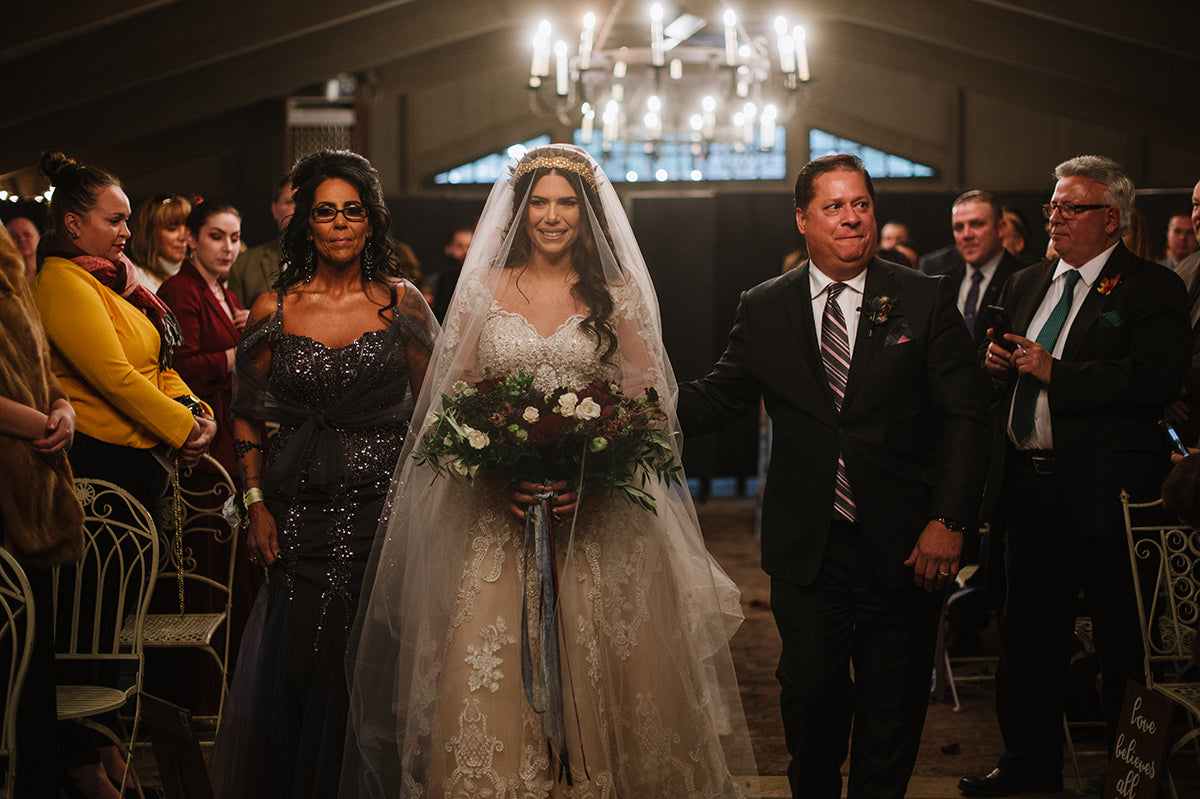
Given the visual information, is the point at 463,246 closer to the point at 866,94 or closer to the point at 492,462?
the point at 492,462

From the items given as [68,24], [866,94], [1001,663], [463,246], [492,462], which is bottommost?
[1001,663]

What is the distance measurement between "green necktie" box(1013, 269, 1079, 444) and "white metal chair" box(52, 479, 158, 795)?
2567mm

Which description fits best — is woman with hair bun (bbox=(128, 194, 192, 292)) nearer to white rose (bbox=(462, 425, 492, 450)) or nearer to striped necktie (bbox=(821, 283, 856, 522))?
white rose (bbox=(462, 425, 492, 450))

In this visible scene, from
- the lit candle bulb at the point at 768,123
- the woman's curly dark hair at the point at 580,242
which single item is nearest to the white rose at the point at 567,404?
the woman's curly dark hair at the point at 580,242

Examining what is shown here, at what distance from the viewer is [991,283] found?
5.30 m

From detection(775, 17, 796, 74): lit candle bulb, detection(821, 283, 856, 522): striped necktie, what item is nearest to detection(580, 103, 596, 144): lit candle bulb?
detection(775, 17, 796, 74): lit candle bulb

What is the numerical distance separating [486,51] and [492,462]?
35.4 ft

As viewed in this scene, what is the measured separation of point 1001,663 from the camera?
145 inches

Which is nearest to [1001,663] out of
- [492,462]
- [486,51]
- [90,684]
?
[492,462]

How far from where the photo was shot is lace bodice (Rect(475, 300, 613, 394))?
9.78 ft

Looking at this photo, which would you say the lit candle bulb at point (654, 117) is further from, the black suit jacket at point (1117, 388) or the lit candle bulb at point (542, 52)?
the black suit jacket at point (1117, 388)

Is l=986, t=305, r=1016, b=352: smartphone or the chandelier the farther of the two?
the chandelier

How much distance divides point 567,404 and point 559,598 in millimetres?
497

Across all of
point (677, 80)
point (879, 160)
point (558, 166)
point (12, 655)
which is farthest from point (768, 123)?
point (12, 655)
